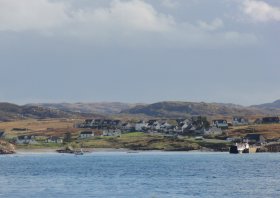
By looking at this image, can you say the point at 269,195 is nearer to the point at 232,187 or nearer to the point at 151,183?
the point at 232,187

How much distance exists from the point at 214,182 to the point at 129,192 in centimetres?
1984

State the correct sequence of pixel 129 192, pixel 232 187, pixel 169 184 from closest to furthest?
1. pixel 129 192
2. pixel 232 187
3. pixel 169 184

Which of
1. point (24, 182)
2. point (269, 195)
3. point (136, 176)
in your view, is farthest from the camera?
point (136, 176)

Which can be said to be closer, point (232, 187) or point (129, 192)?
point (129, 192)

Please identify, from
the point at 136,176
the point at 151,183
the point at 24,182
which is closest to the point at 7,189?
the point at 24,182

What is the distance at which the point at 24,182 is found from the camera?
105188 mm

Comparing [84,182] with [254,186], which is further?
[84,182]

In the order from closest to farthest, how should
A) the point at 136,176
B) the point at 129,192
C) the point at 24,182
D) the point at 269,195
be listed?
1. the point at 269,195
2. the point at 129,192
3. the point at 24,182
4. the point at 136,176

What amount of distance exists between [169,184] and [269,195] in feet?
73.9

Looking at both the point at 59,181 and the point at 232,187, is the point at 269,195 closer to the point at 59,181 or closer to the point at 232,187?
the point at 232,187

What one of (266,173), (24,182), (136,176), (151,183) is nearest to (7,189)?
(24,182)

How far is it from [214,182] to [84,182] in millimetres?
19963

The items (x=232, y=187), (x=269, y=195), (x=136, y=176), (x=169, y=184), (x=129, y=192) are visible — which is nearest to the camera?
(x=269, y=195)

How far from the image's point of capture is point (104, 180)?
4213 inches
